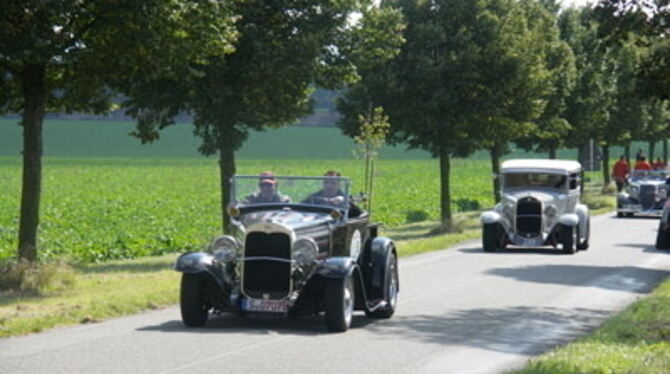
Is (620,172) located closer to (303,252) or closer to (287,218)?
(287,218)

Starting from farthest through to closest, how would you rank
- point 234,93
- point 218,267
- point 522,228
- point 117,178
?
1. point 117,178
2. point 522,228
3. point 234,93
4. point 218,267

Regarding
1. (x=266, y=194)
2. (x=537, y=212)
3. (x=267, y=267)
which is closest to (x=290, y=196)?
(x=266, y=194)

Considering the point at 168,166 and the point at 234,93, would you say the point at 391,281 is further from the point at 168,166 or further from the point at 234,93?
the point at 168,166

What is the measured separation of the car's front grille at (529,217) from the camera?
2647 centimetres

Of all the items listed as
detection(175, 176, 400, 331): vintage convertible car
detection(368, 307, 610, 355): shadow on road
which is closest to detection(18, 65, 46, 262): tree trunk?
detection(175, 176, 400, 331): vintage convertible car

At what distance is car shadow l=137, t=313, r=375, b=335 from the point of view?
523 inches

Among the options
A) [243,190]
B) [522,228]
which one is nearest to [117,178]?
[522,228]

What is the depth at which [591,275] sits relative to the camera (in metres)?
21.0

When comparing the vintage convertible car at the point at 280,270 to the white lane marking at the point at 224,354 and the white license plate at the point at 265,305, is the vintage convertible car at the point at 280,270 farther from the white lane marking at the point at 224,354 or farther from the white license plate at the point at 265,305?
the white lane marking at the point at 224,354

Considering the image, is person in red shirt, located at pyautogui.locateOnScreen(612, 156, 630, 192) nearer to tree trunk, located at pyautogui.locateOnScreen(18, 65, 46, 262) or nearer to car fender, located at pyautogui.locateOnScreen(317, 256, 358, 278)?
tree trunk, located at pyautogui.locateOnScreen(18, 65, 46, 262)

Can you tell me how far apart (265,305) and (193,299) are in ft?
2.55

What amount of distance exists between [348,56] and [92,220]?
16.5 m

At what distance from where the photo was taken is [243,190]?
48.7 feet

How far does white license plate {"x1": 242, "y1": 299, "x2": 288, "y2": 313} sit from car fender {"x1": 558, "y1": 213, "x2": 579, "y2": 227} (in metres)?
13.8
